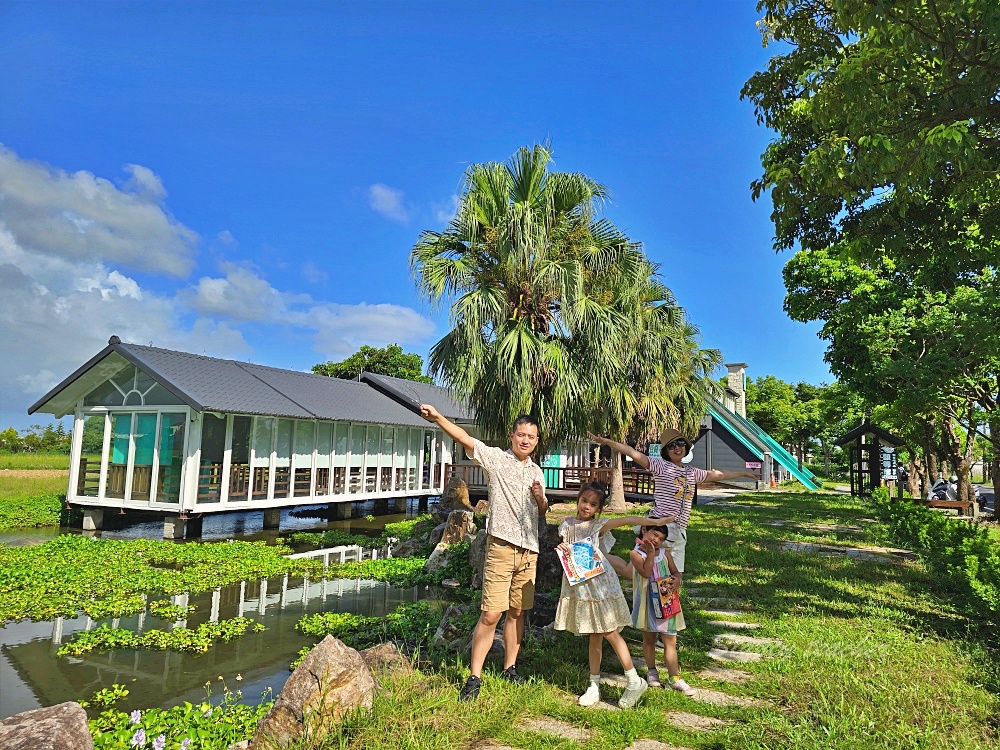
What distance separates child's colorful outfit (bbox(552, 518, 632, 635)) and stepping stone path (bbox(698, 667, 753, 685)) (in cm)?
101

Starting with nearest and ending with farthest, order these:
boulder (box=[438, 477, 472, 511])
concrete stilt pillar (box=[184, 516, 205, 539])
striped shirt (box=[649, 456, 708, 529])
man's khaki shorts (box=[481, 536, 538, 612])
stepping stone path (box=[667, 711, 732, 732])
Answer: stepping stone path (box=[667, 711, 732, 732]) → man's khaki shorts (box=[481, 536, 538, 612]) → striped shirt (box=[649, 456, 708, 529]) → concrete stilt pillar (box=[184, 516, 205, 539]) → boulder (box=[438, 477, 472, 511])

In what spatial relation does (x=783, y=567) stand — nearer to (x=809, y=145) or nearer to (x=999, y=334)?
(x=999, y=334)

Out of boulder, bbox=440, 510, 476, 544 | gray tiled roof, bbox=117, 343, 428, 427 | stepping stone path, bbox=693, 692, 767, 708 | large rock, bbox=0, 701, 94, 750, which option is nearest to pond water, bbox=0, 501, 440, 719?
boulder, bbox=440, 510, 476, 544

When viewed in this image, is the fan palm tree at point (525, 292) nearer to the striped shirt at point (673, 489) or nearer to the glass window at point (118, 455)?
the striped shirt at point (673, 489)

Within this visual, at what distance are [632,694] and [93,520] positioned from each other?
1631 cm

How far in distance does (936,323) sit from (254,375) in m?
17.7

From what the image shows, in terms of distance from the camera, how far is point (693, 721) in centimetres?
376

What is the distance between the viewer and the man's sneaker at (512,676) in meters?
4.23

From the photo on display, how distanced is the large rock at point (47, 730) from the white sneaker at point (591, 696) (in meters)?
2.72

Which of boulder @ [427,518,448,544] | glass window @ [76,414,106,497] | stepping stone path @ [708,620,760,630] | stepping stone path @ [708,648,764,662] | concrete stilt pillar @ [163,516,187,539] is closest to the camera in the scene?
stepping stone path @ [708,648,764,662]

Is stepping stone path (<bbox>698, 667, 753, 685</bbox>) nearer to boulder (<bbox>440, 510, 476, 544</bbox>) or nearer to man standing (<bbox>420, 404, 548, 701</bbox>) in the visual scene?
man standing (<bbox>420, 404, 548, 701</bbox>)

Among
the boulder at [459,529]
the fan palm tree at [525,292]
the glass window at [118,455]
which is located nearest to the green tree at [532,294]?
the fan palm tree at [525,292]

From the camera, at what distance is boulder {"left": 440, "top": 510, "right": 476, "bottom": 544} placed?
36.8 ft

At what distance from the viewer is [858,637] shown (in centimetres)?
535
